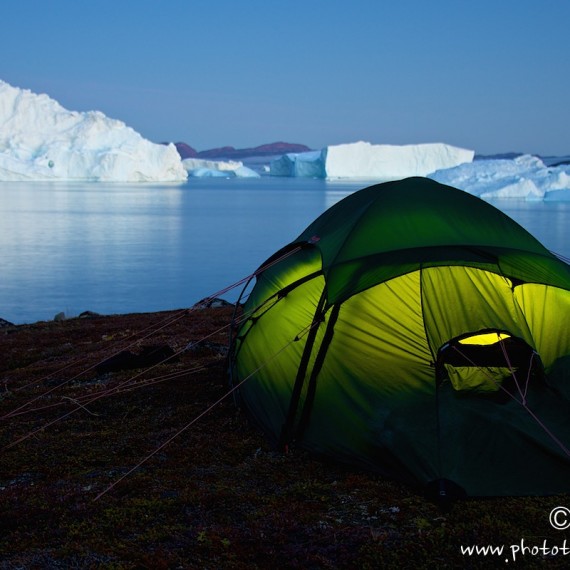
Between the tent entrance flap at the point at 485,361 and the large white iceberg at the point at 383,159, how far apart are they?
102 metres

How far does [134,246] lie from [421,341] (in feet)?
119

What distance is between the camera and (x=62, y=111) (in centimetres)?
10219

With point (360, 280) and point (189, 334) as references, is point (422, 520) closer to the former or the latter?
point (360, 280)

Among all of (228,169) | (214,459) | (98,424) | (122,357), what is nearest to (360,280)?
(214,459)

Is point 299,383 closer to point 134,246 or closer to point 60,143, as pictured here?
point 134,246

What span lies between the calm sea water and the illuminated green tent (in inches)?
700

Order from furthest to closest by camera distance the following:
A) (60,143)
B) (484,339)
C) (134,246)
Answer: (60,143) → (134,246) → (484,339)

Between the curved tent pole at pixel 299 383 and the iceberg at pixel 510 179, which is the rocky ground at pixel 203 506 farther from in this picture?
the iceberg at pixel 510 179

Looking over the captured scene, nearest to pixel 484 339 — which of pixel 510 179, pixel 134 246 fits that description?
pixel 134 246

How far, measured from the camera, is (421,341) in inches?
224

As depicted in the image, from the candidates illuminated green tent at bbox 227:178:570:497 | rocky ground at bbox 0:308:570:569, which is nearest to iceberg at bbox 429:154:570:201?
illuminated green tent at bbox 227:178:570:497

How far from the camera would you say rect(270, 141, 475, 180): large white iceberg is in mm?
108250

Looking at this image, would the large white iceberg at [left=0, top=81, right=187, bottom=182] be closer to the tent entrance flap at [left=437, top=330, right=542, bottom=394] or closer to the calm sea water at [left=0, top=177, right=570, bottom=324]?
the calm sea water at [left=0, top=177, right=570, bottom=324]

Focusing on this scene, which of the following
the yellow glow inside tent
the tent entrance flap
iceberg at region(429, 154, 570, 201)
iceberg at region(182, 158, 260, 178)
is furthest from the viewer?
iceberg at region(182, 158, 260, 178)
